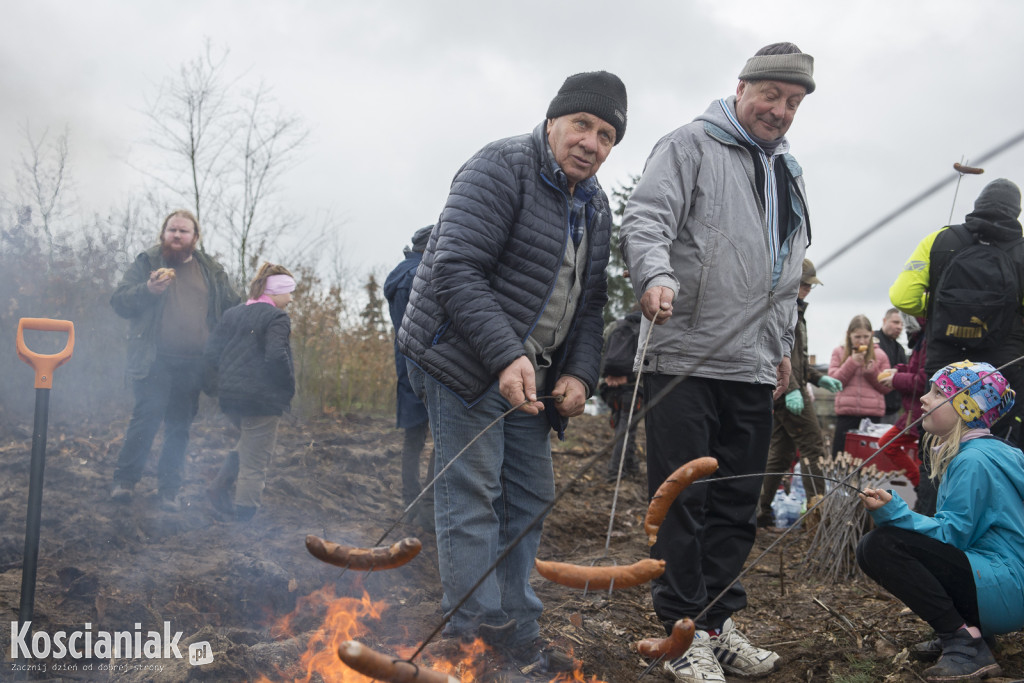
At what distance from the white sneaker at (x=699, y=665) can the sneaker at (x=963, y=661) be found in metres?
0.85

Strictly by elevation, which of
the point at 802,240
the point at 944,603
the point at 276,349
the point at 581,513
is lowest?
the point at 581,513

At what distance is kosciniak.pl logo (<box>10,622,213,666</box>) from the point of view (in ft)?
9.15

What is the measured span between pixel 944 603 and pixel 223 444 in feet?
21.1

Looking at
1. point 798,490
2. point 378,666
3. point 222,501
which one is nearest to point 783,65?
point 378,666

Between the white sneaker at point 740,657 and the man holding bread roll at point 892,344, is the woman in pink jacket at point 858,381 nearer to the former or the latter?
the man holding bread roll at point 892,344

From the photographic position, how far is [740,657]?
10.5ft

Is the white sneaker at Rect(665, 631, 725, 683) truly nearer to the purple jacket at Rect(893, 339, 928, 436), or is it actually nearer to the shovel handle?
the purple jacket at Rect(893, 339, 928, 436)

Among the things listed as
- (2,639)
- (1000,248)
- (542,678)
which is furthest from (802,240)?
(2,639)

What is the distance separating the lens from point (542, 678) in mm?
2707

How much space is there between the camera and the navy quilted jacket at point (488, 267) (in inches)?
103

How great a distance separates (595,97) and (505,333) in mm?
949

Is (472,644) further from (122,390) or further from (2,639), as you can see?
(122,390)

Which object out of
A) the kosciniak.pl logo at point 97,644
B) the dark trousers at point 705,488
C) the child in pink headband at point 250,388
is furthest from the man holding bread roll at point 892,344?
the kosciniak.pl logo at point 97,644

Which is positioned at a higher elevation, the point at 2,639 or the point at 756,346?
the point at 756,346
